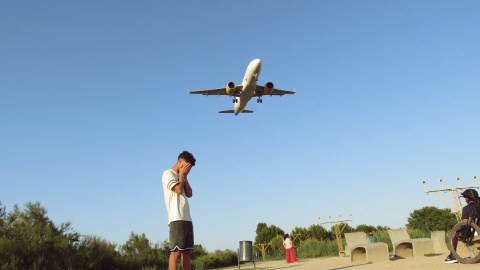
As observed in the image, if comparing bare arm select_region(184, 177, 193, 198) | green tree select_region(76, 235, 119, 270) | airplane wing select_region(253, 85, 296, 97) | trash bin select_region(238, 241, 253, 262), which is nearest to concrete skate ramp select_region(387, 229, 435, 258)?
trash bin select_region(238, 241, 253, 262)

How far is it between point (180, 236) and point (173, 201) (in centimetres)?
42

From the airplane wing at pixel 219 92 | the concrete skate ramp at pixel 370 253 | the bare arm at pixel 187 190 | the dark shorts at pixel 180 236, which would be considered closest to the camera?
the dark shorts at pixel 180 236

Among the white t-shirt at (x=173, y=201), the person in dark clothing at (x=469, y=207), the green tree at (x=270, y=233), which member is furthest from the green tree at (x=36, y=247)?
the green tree at (x=270, y=233)

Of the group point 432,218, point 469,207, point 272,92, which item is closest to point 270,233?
point 432,218

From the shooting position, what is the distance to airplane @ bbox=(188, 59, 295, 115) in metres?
22.6

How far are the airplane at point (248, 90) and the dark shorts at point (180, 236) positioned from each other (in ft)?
63.3

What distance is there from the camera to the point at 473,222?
6340 millimetres

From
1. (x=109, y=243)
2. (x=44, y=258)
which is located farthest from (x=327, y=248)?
(x=44, y=258)

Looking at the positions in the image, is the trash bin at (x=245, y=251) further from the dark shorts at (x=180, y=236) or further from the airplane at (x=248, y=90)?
the airplane at (x=248, y=90)

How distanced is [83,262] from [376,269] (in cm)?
1008

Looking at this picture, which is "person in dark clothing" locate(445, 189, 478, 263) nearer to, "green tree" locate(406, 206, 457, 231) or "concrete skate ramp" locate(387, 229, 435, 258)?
"concrete skate ramp" locate(387, 229, 435, 258)

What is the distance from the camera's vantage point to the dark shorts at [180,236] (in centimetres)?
383

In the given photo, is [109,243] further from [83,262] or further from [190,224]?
[190,224]

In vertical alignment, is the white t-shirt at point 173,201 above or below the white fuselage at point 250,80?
below
